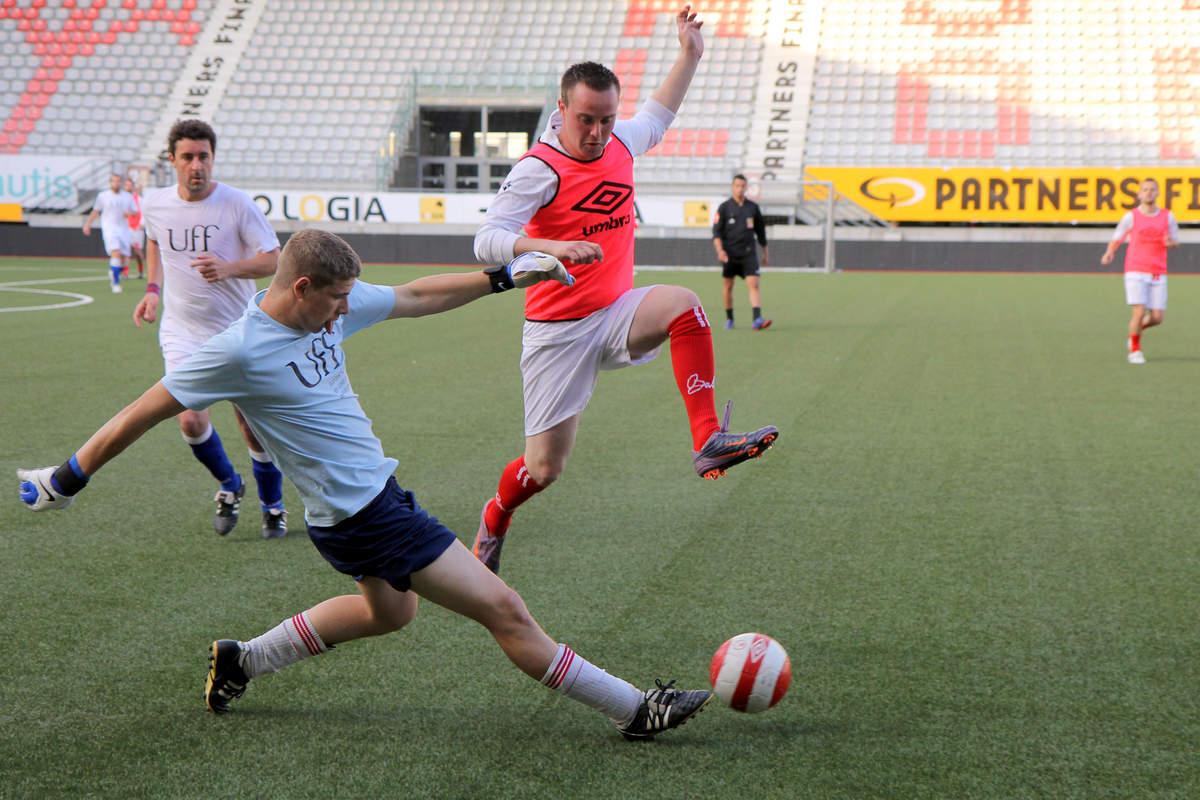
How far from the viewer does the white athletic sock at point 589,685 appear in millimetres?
3414

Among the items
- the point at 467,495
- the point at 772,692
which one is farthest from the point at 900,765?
the point at 467,495

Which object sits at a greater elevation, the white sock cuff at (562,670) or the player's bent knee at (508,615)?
the player's bent knee at (508,615)

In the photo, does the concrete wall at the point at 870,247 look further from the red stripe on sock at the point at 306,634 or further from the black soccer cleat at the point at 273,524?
the red stripe on sock at the point at 306,634

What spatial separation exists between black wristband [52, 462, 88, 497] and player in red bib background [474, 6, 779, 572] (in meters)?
1.84

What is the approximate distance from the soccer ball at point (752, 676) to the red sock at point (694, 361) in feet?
4.01

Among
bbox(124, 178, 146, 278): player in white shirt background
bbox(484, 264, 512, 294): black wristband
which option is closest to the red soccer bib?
bbox(484, 264, 512, 294): black wristband

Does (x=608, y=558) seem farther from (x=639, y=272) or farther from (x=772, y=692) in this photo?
(x=639, y=272)

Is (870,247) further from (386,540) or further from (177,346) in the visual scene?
(386,540)

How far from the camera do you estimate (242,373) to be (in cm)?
313

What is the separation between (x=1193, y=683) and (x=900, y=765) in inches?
49.6

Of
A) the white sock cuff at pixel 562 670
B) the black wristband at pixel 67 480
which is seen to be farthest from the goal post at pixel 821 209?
the black wristband at pixel 67 480

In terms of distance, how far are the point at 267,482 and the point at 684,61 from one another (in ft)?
9.32

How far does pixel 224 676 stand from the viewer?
363 cm

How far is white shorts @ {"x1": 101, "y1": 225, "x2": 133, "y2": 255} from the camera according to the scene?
68.7 feet
